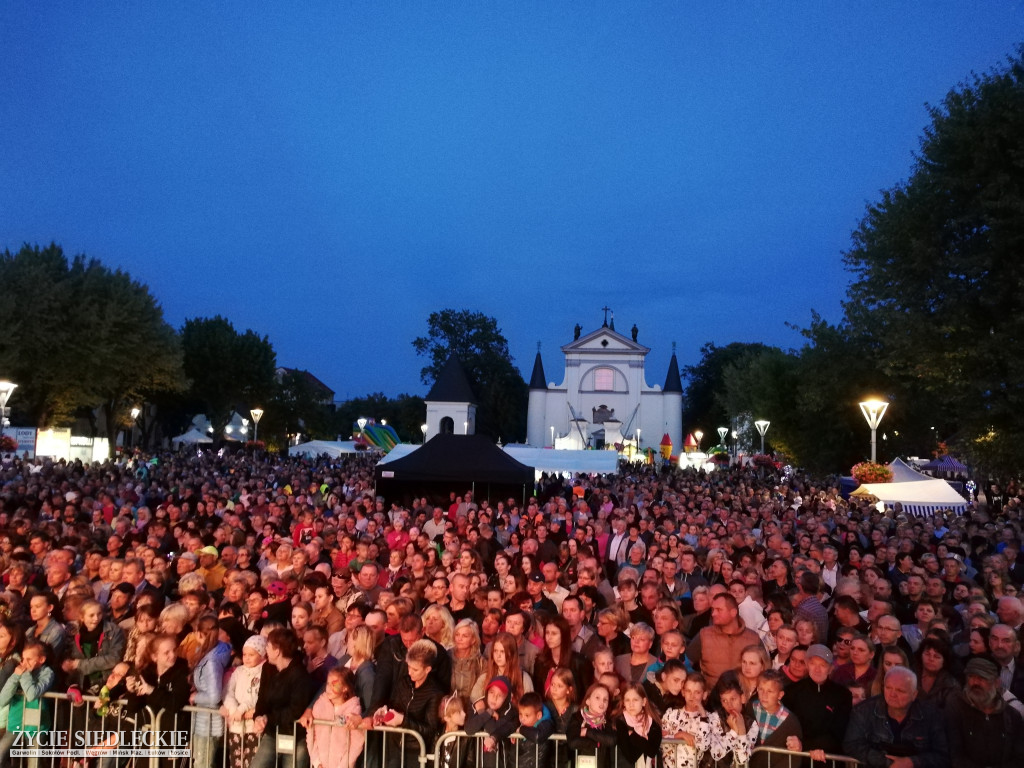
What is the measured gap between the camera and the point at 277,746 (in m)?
4.38

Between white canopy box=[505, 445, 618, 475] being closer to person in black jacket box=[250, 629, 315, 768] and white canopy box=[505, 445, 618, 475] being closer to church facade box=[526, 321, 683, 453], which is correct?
person in black jacket box=[250, 629, 315, 768]

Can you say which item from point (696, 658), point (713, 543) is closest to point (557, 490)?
point (713, 543)

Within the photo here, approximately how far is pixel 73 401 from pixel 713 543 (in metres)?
33.4

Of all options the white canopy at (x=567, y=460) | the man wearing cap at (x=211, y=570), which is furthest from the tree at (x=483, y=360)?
the man wearing cap at (x=211, y=570)

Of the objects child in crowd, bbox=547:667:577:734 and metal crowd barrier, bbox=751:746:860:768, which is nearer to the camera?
metal crowd barrier, bbox=751:746:860:768

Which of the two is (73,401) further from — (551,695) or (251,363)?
(551,695)

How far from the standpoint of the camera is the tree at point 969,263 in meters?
12.5

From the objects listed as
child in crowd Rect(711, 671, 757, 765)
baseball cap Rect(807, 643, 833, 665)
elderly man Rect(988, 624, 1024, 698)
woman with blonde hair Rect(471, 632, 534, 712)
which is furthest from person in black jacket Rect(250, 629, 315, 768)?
elderly man Rect(988, 624, 1024, 698)

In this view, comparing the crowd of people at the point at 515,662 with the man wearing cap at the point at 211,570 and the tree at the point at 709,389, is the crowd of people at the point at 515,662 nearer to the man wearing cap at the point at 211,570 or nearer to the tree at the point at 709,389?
the man wearing cap at the point at 211,570

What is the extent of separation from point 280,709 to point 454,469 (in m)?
12.2

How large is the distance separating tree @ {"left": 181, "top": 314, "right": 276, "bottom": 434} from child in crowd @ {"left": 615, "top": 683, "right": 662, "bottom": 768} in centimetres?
5199

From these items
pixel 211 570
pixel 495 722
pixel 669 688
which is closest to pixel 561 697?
pixel 495 722

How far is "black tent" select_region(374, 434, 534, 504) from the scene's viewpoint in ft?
54.4

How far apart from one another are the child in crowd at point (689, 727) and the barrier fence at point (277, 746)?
0.15ft
